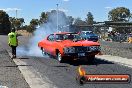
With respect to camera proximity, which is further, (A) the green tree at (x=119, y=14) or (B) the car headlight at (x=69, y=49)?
(A) the green tree at (x=119, y=14)

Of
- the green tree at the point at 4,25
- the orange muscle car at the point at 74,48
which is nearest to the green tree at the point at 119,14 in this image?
the green tree at the point at 4,25

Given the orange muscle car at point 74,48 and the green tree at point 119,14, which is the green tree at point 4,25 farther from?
the orange muscle car at point 74,48

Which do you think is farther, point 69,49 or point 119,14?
point 119,14

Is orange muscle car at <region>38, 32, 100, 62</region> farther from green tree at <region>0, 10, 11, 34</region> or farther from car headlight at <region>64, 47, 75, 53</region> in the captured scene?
green tree at <region>0, 10, 11, 34</region>

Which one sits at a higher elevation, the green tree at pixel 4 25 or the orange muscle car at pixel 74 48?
the orange muscle car at pixel 74 48

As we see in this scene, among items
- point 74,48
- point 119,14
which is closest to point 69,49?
point 74,48

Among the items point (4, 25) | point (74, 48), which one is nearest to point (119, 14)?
point (4, 25)

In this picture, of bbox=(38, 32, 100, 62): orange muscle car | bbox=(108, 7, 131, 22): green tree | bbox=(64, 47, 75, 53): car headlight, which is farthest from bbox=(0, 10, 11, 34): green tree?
bbox=(64, 47, 75, 53): car headlight

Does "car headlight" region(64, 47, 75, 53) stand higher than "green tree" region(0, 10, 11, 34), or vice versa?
"car headlight" region(64, 47, 75, 53)

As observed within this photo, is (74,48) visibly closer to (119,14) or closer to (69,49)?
(69,49)

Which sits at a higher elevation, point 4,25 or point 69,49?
point 69,49

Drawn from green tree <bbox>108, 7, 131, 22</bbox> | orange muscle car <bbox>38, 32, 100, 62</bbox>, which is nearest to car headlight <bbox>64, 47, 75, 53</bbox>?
orange muscle car <bbox>38, 32, 100, 62</bbox>

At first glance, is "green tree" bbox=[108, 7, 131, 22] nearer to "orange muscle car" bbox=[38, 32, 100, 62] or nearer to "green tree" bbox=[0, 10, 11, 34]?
"green tree" bbox=[0, 10, 11, 34]

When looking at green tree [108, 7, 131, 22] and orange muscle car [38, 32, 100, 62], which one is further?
green tree [108, 7, 131, 22]
